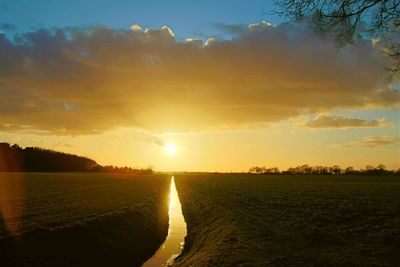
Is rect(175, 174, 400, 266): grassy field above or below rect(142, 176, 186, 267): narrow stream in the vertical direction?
above

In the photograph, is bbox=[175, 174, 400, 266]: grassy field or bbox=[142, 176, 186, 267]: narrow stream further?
bbox=[142, 176, 186, 267]: narrow stream

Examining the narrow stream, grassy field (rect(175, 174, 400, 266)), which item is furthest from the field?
the narrow stream

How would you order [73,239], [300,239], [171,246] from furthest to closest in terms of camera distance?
[171,246] → [73,239] → [300,239]

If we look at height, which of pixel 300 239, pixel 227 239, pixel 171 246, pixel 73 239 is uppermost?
pixel 300 239

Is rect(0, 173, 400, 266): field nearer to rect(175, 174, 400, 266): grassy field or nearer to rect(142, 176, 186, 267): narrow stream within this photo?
rect(175, 174, 400, 266): grassy field

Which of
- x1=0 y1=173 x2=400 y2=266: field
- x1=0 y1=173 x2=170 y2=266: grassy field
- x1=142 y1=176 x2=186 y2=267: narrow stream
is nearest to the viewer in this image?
x1=0 y1=173 x2=400 y2=266: field

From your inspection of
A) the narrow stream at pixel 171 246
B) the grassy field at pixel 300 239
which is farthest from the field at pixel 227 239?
the narrow stream at pixel 171 246

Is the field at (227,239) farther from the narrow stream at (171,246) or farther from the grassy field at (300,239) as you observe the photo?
the narrow stream at (171,246)

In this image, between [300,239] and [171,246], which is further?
[171,246]

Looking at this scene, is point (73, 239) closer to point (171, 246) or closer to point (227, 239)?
point (227, 239)

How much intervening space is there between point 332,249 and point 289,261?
274 cm

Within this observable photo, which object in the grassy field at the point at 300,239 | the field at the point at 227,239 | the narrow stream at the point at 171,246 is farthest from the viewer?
the narrow stream at the point at 171,246

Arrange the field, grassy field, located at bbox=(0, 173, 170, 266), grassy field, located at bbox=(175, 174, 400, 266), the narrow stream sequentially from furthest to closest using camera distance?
the narrow stream → grassy field, located at bbox=(0, 173, 170, 266) → the field → grassy field, located at bbox=(175, 174, 400, 266)

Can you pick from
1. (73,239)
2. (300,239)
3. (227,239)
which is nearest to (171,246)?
(227,239)
